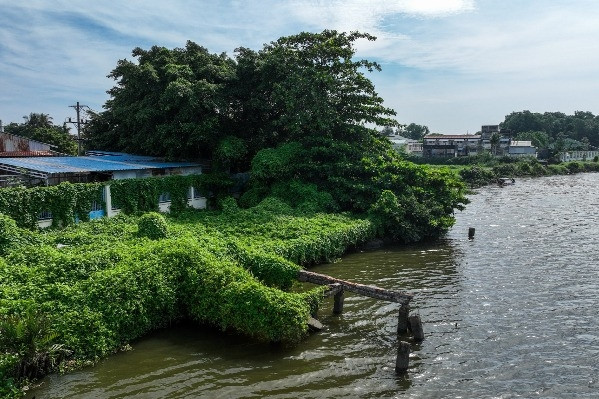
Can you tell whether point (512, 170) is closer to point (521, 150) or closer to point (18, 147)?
point (521, 150)

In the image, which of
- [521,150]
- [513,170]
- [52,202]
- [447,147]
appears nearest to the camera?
[52,202]

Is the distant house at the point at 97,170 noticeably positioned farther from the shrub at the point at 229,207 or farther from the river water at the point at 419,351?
the river water at the point at 419,351

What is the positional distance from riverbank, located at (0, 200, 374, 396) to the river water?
0.71 m

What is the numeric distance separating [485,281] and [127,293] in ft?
53.3

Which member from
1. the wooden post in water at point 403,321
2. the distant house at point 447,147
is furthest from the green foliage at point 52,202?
the distant house at point 447,147

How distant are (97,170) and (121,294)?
50.1ft

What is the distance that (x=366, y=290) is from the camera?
1705 cm

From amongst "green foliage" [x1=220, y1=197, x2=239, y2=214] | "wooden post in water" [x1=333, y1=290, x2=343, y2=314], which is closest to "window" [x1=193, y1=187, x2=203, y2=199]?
"green foliage" [x1=220, y1=197, x2=239, y2=214]

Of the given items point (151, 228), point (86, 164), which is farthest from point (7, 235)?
point (86, 164)

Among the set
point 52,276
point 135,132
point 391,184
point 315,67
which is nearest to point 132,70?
point 135,132

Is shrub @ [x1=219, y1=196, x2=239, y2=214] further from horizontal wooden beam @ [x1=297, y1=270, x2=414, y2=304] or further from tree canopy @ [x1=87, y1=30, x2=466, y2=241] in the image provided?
horizontal wooden beam @ [x1=297, y1=270, x2=414, y2=304]

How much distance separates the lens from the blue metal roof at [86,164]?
2686 centimetres

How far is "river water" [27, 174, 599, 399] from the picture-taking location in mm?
12859

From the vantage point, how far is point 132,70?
116 feet
